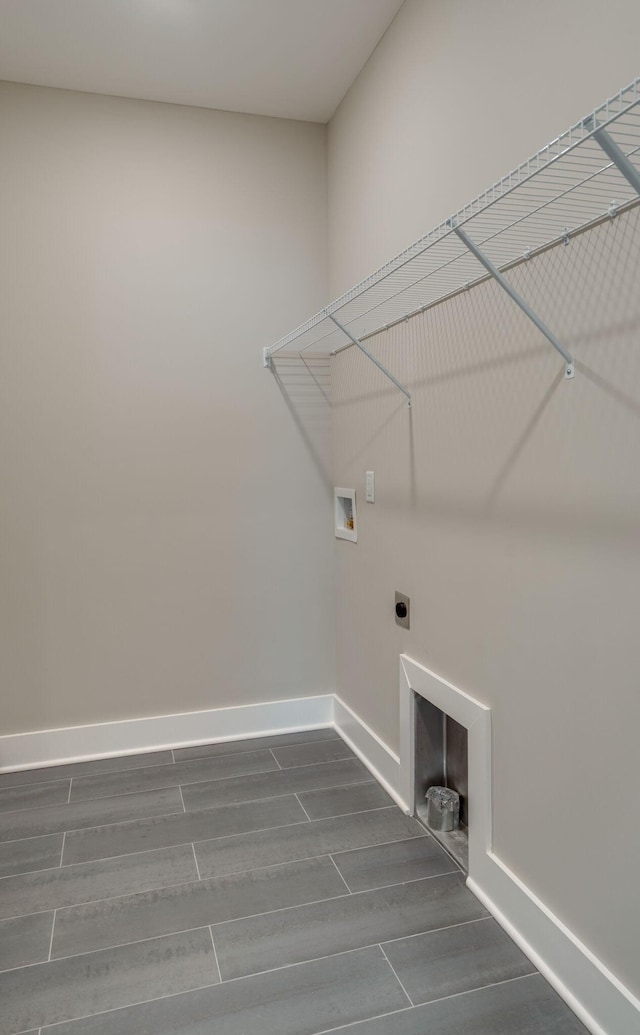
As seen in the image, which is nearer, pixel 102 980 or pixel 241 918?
pixel 102 980

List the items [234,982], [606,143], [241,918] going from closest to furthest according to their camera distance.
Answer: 1. [606,143]
2. [234,982]
3. [241,918]

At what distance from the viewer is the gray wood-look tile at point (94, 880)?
188 centimetres

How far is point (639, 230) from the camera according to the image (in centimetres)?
124

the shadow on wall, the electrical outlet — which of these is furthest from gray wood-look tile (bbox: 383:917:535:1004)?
the shadow on wall

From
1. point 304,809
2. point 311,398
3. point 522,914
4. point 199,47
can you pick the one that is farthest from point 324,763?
point 199,47

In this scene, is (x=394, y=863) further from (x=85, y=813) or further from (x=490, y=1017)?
(x=85, y=813)

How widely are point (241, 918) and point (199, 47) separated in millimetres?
2754

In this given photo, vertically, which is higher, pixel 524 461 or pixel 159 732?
pixel 524 461

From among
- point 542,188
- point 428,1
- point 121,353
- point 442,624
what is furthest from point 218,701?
point 428,1

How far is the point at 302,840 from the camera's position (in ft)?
7.04

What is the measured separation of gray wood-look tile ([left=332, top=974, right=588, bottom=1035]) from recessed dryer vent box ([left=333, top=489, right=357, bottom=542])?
5.28 feet

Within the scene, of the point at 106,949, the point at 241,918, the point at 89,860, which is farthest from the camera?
the point at 89,860

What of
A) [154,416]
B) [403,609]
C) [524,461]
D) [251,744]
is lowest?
[251,744]

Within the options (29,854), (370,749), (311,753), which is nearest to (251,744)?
(311,753)
